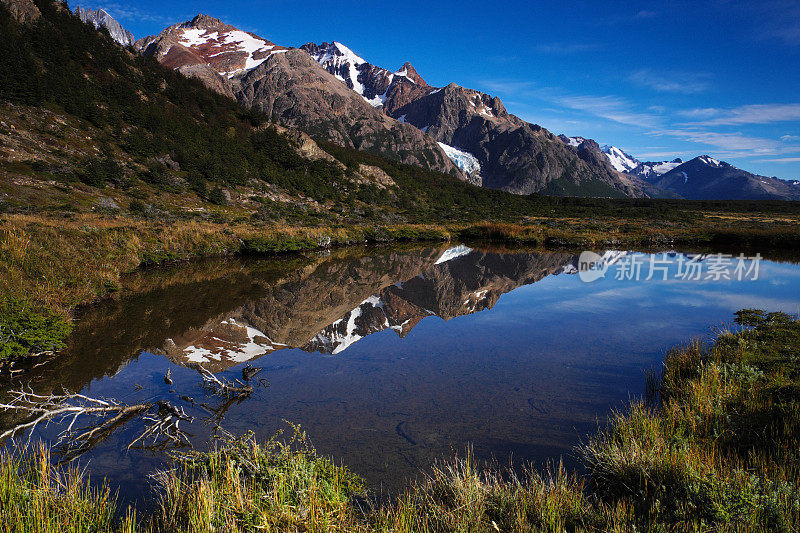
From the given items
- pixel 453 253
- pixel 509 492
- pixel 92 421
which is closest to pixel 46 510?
pixel 92 421

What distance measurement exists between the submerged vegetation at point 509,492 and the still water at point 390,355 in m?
0.96

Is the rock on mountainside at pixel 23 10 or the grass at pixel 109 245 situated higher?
the rock on mountainside at pixel 23 10

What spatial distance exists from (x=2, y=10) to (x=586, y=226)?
322 ft

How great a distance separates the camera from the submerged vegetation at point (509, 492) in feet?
13.0

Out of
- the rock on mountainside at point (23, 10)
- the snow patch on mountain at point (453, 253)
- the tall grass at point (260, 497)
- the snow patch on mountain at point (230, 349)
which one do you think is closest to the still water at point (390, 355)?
the snow patch on mountain at point (230, 349)

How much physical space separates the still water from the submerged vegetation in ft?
3.16

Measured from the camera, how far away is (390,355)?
1164cm

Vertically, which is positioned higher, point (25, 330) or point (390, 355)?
point (25, 330)

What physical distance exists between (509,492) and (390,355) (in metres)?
7.03

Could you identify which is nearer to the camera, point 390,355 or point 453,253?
point 390,355

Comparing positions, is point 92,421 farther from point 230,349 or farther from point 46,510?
point 230,349

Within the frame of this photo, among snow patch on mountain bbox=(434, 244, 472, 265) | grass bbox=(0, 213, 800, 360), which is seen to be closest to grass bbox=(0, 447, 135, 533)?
grass bbox=(0, 213, 800, 360)

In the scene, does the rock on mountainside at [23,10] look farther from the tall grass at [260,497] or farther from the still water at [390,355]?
the tall grass at [260,497]

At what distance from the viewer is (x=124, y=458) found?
612cm
